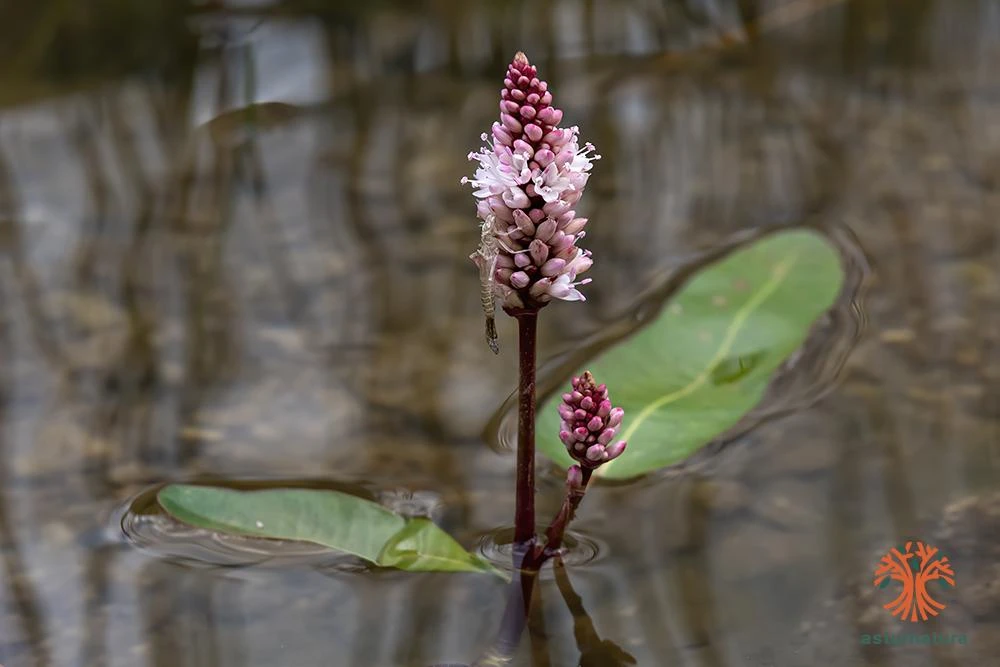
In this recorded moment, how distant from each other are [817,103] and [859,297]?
921 millimetres

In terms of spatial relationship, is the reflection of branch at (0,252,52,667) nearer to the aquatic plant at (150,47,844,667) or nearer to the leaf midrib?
the aquatic plant at (150,47,844,667)

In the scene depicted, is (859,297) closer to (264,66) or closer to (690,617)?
(690,617)

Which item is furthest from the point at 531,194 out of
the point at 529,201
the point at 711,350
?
the point at 711,350

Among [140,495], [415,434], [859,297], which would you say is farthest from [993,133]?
[140,495]

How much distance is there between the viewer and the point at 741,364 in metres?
2.21

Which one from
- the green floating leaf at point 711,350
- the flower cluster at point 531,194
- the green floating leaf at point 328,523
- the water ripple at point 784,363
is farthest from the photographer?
the water ripple at point 784,363

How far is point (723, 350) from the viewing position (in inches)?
88.3

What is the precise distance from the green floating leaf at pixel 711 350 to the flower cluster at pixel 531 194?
491 millimetres

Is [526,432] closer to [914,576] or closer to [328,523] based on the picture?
[328,523]

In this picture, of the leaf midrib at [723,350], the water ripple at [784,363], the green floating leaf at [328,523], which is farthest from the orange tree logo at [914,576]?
the green floating leaf at [328,523]

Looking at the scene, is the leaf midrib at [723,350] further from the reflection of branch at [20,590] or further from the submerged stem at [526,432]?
the reflection of branch at [20,590]

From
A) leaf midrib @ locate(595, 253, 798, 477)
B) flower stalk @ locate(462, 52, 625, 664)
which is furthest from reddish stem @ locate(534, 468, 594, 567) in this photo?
leaf midrib @ locate(595, 253, 798, 477)

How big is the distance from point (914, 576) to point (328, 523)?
934 millimetres

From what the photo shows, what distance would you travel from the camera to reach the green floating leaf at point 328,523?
5.95 ft
